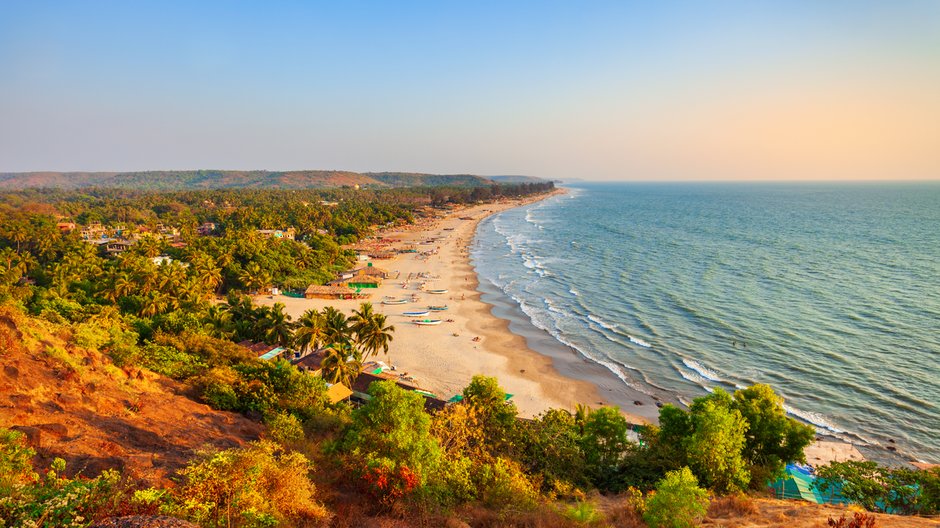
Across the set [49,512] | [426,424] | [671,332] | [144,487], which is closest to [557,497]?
[426,424]

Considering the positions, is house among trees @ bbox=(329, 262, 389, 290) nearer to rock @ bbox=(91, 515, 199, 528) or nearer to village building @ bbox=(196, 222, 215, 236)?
rock @ bbox=(91, 515, 199, 528)

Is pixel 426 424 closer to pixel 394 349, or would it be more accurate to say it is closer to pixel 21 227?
pixel 394 349

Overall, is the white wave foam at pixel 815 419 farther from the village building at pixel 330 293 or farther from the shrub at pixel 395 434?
the village building at pixel 330 293

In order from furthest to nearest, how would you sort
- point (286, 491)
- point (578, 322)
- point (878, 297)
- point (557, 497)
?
1. point (878, 297)
2. point (578, 322)
3. point (557, 497)
4. point (286, 491)

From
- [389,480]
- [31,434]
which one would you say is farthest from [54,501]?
[31,434]

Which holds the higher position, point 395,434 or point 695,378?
point 395,434

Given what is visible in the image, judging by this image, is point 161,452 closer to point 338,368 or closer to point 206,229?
point 338,368
